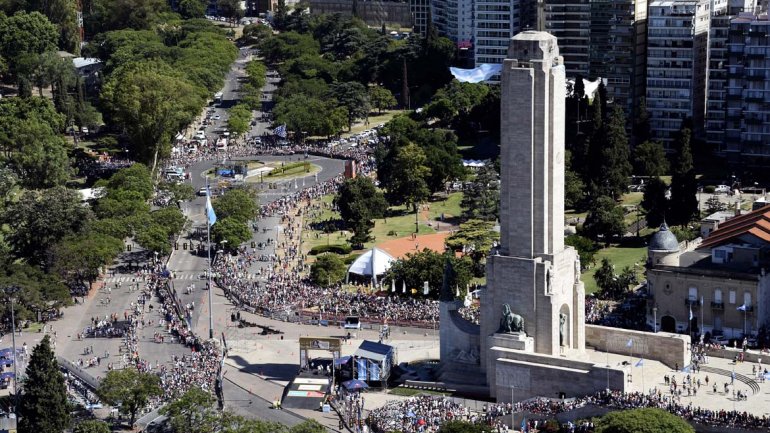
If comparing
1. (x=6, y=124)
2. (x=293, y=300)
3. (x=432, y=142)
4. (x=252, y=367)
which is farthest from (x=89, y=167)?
(x=252, y=367)

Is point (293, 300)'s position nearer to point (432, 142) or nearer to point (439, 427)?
point (439, 427)

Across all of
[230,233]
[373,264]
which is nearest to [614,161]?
[373,264]

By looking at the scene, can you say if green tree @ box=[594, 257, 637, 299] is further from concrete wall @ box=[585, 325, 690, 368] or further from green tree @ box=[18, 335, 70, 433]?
green tree @ box=[18, 335, 70, 433]

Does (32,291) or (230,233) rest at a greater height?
(230,233)

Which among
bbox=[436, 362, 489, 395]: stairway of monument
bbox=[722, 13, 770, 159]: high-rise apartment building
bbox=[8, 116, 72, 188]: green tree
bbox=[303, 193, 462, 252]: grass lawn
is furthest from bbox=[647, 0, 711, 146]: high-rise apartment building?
bbox=[436, 362, 489, 395]: stairway of monument

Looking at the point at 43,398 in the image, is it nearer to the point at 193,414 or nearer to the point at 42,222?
the point at 193,414
